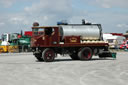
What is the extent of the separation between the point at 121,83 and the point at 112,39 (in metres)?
42.3

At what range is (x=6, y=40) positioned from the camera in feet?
172

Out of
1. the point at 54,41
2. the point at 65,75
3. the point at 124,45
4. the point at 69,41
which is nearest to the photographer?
the point at 65,75

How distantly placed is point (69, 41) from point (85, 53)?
5.49 ft

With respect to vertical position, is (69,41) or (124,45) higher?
(69,41)

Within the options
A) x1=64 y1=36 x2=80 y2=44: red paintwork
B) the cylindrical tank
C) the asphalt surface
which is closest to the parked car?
the cylindrical tank

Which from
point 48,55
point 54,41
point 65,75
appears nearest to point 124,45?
point 54,41

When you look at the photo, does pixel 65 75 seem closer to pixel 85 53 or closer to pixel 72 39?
pixel 72 39

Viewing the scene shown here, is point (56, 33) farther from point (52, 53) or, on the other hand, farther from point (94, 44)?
point (94, 44)

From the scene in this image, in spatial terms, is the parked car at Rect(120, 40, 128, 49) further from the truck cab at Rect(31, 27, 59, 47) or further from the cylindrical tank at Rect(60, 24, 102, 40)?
the truck cab at Rect(31, 27, 59, 47)

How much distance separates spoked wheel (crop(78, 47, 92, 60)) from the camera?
22828mm

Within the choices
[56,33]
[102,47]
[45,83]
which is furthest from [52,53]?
[45,83]

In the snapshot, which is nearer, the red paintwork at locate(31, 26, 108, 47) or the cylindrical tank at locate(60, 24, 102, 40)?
the red paintwork at locate(31, 26, 108, 47)

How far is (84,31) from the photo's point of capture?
23094 mm

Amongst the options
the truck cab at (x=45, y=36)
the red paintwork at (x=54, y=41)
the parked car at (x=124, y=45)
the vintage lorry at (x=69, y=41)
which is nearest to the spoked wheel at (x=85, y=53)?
the vintage lorry at (x=69, y=41)
